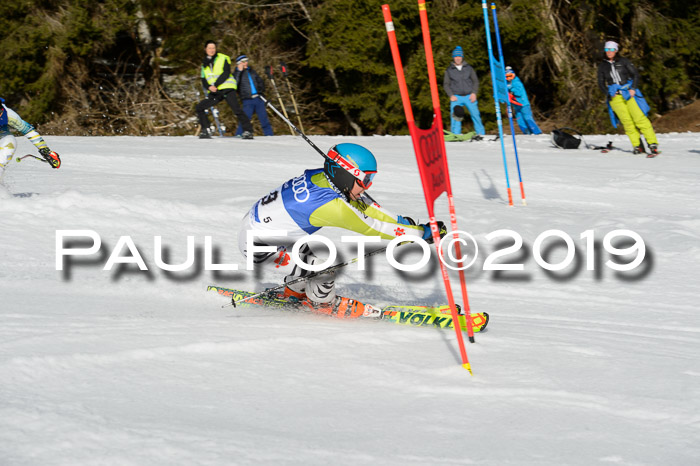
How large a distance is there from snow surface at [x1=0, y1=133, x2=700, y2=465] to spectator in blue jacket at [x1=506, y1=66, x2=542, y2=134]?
21.9 feet

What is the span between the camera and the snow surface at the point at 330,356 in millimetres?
3314

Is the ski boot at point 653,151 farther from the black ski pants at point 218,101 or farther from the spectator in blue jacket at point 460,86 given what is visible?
the black ski pants at point 218,101

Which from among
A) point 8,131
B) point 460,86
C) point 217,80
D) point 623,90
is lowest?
point 8,131

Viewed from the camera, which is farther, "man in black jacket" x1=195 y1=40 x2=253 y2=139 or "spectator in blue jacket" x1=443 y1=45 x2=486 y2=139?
"spectator in blue jacket" x1=443 y1=45 x2=486 y2=139

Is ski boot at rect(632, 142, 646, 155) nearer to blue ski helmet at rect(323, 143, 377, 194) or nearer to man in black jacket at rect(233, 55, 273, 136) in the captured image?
man in black jacket at rect(233, 55, 273, 136)

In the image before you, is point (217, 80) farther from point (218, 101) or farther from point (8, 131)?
point (8, 131)

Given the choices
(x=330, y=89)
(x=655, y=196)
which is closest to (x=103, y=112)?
(x=330, y=89)

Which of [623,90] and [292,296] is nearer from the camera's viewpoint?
[292,296]

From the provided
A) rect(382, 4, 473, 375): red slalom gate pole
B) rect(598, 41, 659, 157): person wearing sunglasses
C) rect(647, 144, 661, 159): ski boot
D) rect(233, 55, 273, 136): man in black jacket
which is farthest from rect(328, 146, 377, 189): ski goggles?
rect(233, 55, 273, 136): man in black jacket

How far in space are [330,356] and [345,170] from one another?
4.08ft

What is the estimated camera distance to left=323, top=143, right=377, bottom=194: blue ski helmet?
4.95m

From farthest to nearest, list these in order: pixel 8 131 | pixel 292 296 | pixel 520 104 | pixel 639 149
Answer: pixel 520 104 < pixel 639 149 < pixel 8 131 < pixel 292 296

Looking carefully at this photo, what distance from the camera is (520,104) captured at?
15953 millimetres

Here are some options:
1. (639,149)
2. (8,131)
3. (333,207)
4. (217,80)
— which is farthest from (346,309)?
(217,80)
